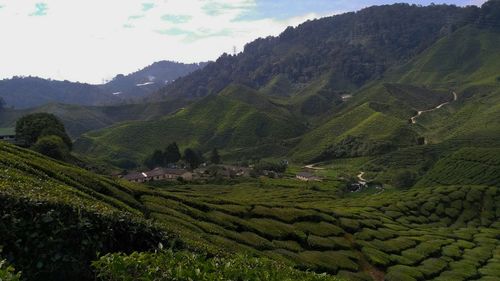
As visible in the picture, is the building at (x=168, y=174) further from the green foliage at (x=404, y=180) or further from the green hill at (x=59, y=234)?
the green hill at (x=59, y=234)

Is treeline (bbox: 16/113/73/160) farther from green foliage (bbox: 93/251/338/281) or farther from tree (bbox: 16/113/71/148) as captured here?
green foliage (bbox: 93/251/338/281)

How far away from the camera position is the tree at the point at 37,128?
395ft

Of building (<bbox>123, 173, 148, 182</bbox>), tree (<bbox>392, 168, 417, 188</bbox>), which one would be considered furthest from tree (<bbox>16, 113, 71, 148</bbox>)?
tree (<bbox>392, 168, 417, 188</bbox>)

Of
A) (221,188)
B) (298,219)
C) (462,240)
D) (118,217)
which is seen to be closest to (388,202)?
(462,240)

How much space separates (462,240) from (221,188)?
241ft

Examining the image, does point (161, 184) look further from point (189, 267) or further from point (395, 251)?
point (189, 267)

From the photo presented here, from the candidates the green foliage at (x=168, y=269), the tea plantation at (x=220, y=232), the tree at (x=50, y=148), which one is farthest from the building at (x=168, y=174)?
the green foliage at (x=168, y=269)

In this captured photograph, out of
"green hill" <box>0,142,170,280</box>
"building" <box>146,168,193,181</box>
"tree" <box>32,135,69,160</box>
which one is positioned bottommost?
"building" <box>146,168,193,181</box>

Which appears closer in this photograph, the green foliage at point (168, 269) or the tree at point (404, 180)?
the green foliage at point (168, 269)

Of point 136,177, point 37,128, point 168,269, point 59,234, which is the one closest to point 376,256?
point 59,234

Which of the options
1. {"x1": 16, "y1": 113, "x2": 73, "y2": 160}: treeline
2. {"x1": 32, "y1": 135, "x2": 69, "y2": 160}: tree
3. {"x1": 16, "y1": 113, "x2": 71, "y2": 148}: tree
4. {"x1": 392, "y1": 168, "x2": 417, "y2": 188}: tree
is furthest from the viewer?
{"x1": 392, "y1": 168, "x2": 417, "y2": 188}: tree

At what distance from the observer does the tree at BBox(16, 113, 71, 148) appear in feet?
395

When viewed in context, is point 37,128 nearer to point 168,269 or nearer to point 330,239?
point 330,239

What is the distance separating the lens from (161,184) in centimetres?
14075
